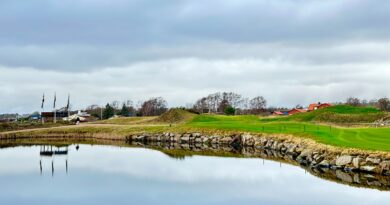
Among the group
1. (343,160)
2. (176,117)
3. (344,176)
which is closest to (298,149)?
(343,160)

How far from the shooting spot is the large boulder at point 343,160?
35875 mm

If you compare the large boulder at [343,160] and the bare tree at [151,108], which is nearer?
the large boulder at [343,160]

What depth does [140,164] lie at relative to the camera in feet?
144

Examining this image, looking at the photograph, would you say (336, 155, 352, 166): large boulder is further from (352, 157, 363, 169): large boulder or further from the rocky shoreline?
(352, 157, 363, 169): large boulder

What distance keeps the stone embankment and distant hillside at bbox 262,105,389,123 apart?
2885 centimetres

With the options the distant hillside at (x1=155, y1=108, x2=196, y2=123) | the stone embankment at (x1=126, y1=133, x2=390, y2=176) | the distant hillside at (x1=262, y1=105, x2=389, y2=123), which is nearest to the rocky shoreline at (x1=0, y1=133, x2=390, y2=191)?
the stone embankment at (x1=126, y1=133, x2=390, y2=176)

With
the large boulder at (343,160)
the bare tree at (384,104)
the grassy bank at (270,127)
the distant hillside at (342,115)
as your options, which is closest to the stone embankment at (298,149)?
the large boulder at (343,160)

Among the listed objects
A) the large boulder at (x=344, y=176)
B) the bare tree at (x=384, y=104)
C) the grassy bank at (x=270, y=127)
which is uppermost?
the bare tree at (x=384, y=104)

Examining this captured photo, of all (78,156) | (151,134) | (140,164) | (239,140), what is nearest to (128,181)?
(140,164)

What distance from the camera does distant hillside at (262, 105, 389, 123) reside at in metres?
88.2

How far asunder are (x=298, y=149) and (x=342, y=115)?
47.5 m

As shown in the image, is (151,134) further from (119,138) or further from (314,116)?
(314,116)

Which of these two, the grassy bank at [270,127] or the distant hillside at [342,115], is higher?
the distant hillside at [342,115]

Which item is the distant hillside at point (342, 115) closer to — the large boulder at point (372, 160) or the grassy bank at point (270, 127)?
the grassy bank at point (270, 127)
